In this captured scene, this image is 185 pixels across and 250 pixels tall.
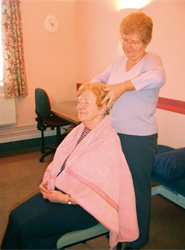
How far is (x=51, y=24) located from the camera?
3.81 meters

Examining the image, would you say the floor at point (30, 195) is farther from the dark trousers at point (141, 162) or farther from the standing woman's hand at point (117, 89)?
the standing woman's hand at point (117, 89)

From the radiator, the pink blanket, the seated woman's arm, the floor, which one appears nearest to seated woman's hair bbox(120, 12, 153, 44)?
the pink blanket

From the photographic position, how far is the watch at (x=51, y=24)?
3.77m

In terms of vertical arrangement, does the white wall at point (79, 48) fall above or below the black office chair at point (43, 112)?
above

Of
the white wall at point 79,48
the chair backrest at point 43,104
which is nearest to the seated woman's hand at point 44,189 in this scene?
the white wall at point 79,48

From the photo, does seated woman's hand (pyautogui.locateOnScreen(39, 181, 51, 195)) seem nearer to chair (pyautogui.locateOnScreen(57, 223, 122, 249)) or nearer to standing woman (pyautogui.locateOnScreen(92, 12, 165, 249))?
chair (pyautogui.locateOnScreen(57, 223, 122, 249))

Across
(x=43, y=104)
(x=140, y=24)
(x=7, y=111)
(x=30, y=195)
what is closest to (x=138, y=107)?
(x=140, y=24)

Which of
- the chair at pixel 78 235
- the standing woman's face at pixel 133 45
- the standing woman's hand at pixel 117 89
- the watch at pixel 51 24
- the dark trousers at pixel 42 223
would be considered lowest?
the chair at pixel 78 235

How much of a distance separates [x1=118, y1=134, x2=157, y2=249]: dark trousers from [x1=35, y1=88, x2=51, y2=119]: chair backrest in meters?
1.86

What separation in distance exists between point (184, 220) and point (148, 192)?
0.88 m

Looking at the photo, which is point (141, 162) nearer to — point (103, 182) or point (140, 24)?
point (103, 182)

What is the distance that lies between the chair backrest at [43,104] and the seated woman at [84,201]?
1.87m

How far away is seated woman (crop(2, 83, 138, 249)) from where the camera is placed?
108 cm

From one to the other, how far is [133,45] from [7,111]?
2819mm
